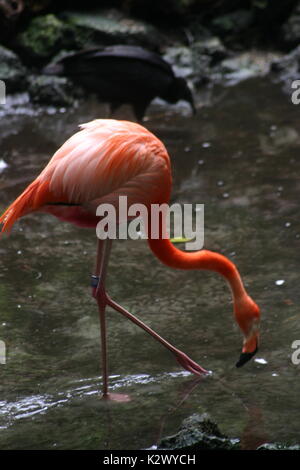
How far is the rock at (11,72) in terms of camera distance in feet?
26.2

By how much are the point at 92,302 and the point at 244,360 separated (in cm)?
109

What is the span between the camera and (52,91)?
7887 mm

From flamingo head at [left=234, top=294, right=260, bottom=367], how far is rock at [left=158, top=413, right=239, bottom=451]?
1.86ft

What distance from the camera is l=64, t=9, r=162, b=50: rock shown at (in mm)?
8570

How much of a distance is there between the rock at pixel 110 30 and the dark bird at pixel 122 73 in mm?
2029

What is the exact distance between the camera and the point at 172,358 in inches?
142

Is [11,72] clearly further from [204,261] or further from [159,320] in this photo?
[204,261]

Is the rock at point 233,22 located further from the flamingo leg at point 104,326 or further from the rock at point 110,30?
the flamingo leg at point 104,326

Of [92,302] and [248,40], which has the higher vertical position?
[248,40]

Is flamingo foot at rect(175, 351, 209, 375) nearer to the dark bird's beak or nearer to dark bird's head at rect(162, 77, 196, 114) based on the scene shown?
the dark bird's beak

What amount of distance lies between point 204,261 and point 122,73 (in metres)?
3.48

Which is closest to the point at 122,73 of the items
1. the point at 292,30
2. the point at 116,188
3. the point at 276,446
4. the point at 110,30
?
the point at 110,30
